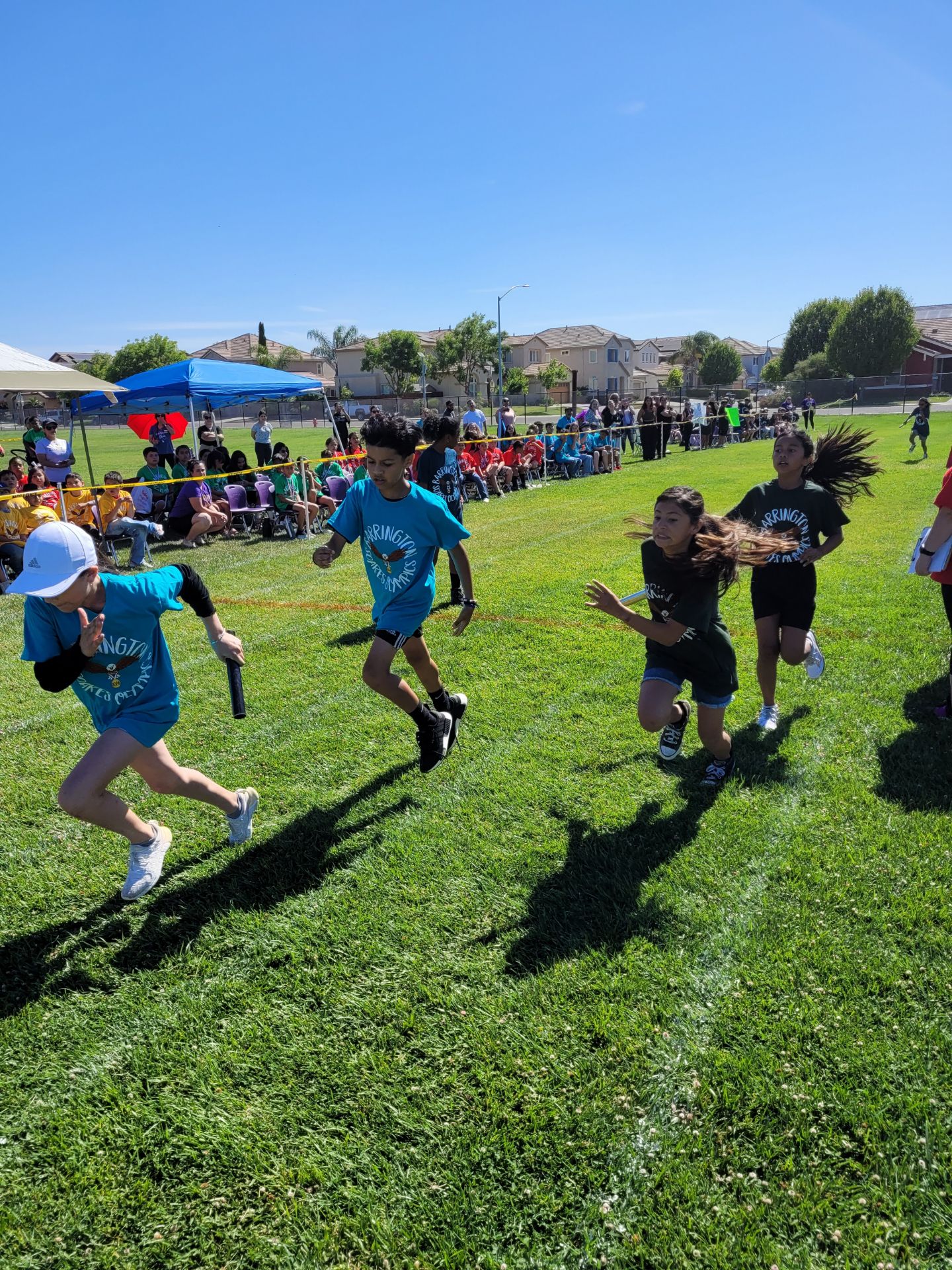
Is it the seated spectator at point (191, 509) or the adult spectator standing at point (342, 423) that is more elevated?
the adult spectator standing at point (342, 423)

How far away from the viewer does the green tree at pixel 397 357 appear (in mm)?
76062

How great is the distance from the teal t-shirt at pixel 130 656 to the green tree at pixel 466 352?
76.7m

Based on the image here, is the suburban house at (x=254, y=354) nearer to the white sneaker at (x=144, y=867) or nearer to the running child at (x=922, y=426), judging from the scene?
the running child at (x=922, y=426)

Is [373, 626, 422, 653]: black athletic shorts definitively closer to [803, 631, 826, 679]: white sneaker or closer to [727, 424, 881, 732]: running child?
[727, 424, 881, 732]: running child

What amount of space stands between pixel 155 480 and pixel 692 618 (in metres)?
11.5

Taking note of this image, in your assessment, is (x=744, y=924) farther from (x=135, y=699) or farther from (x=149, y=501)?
(x=149, y=501)

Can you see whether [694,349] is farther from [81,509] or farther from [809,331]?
[81,509]

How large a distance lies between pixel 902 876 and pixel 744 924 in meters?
0.84

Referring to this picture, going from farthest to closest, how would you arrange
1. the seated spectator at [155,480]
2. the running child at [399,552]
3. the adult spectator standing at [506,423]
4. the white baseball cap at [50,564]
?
the adult spectator standing at [506,423] → the seated spectator at [155,480] → the running child at [399,552] → the white baseball cap at [50,564]

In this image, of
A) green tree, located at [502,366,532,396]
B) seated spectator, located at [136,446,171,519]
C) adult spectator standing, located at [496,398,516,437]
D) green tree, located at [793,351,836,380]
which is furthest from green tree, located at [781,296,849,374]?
seated spectator, located at [136,446,171,519]

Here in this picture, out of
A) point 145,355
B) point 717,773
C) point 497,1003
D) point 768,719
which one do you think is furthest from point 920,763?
point 145,355

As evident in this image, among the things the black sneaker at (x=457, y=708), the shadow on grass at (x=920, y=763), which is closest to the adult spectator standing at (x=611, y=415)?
the shadow on grass at (x=920, y=763)

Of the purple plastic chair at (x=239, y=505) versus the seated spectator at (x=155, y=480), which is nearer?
the seated spectator at (x=155, y=480)

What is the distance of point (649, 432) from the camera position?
25547 millimetres
